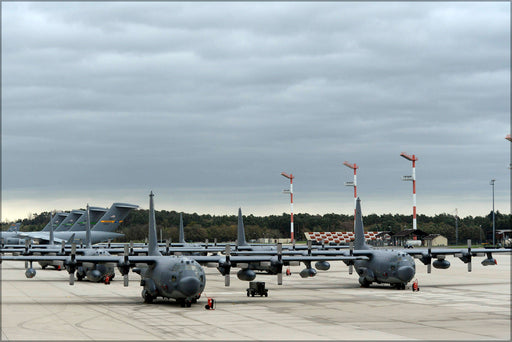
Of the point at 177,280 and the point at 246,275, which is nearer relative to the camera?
the point at 177,280

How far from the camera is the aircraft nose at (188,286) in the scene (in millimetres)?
43094

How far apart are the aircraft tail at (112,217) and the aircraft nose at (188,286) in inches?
3053

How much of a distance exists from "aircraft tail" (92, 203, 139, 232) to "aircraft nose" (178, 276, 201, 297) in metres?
77.6

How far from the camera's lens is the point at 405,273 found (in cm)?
5375

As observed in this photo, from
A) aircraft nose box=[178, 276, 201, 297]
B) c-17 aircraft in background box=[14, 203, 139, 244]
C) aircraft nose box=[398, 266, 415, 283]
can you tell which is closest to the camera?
aircraft nose box=[178, 276, 201, 297]

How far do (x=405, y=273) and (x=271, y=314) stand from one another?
1843 centimetres

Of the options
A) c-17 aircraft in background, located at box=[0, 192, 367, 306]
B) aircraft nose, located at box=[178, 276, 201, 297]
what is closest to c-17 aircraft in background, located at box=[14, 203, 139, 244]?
c-17 aircraft in background, located at box=[0, 192, 367, 306]

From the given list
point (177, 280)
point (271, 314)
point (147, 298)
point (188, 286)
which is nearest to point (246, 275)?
point (188, 286)

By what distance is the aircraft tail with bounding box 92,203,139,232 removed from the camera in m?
119

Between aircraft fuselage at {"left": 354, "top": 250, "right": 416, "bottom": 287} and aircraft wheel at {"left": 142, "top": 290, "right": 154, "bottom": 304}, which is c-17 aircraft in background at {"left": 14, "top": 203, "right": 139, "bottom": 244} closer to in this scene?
aircraft fuselage at {"left": 354, "top": 250, "right": 416, "bottom": 287}

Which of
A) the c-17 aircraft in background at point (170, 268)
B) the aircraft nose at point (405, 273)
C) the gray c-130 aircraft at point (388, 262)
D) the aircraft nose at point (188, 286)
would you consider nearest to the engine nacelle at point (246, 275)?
the c-17 aircraft in background at point (170, 268)

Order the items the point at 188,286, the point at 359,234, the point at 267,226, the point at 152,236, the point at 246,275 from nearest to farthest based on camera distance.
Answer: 1. the point at 188,286
2. the point at 246,275
3. the point at 152,236
4. the point at 359,234
5. the point at 267,226

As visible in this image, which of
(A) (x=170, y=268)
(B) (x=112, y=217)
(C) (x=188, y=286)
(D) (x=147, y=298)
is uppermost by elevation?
(B) (x=112, y=217)

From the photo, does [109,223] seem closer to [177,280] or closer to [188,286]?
[177,280]
